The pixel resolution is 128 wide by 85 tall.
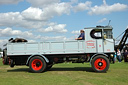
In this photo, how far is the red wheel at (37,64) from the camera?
945 centimetres

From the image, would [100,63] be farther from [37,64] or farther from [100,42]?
[37,64]

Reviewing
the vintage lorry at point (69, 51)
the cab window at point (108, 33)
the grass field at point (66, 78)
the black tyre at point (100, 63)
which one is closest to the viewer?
the grass field at point (66, 78)

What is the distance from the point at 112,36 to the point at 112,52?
1042 millimetres

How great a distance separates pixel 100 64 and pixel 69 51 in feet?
6.62

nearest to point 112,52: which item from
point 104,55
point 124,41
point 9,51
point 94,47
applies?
point 104,55

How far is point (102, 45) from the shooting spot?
30.1 ft

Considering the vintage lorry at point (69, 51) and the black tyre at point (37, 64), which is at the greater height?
the vintage lorry at point (69, 51)

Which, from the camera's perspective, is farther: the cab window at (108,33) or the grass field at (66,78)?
the cab window at (108,33)

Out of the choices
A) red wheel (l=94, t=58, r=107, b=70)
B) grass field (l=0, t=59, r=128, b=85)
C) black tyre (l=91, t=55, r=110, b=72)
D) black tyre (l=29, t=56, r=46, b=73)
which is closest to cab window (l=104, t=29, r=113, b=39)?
black tyre (l=91, t=55, r=110, b=72)

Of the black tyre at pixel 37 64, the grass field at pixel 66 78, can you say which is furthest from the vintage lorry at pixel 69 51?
the grass field at pixel 66 78

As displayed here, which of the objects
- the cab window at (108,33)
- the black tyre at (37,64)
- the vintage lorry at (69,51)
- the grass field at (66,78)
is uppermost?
the cab window at (108,33)

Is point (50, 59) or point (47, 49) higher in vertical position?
point (47, 49)

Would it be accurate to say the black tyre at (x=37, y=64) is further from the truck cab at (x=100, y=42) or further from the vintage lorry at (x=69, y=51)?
the truck cab at (x=100, y=42)

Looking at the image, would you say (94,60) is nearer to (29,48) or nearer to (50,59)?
(50,59)
